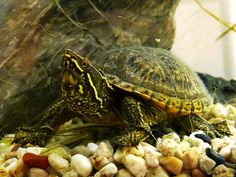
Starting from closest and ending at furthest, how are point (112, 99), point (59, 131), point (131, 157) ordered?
point (131, 157) < point (112, 99) < point (59, 131)

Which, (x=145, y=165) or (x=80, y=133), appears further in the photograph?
(x=80, y=133)

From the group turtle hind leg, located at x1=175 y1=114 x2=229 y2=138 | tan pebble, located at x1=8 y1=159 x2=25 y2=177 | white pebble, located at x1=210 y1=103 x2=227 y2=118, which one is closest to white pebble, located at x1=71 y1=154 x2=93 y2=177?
tan pebble, located at x1=8 y1=159 x2=25 y2=177

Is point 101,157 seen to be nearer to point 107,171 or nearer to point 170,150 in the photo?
point 107,171

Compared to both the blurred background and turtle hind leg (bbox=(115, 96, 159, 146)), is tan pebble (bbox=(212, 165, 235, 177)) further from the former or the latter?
the blurred background

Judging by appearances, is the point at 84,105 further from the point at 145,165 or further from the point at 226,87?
the point at 226,87

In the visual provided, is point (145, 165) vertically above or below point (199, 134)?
above

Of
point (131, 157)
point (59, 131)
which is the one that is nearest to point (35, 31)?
point (59, 131)

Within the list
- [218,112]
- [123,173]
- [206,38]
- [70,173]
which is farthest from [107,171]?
[206,38]
